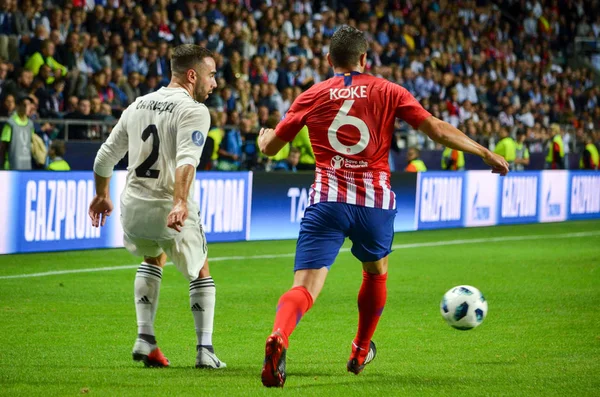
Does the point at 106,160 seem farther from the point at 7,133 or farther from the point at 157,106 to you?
the point at 7,133

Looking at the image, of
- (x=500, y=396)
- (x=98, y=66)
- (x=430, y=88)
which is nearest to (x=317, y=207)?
(x=500, y=396)

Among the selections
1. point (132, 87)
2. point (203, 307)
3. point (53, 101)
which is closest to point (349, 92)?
point (203, 307)

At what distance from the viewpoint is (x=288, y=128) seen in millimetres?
6176

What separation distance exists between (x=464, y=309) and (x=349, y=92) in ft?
6.96

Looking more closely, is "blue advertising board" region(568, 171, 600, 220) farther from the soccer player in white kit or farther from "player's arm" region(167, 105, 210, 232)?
"player's arm" region(167, 105, 210, 232)

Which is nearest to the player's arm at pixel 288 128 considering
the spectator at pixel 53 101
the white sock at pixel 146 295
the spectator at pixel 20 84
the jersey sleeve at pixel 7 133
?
the white sock at pixel 146 295

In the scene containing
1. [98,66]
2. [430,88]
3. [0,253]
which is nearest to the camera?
[0,253]

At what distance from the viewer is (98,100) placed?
1814 centimetres

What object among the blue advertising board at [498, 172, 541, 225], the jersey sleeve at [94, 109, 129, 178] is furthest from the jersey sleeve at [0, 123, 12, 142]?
the blue advertising board at [498, 172, 541, 225]

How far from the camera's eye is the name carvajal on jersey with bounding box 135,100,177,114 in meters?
6.33

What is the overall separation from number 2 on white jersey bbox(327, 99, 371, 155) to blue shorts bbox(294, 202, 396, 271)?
13.1 inches

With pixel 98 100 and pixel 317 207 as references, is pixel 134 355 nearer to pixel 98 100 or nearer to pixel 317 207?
pixel 317 207

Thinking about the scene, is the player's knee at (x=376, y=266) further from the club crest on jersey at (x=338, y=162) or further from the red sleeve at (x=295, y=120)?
the red sleeve at (x=295, y=120)

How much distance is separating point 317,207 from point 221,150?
514 inches
